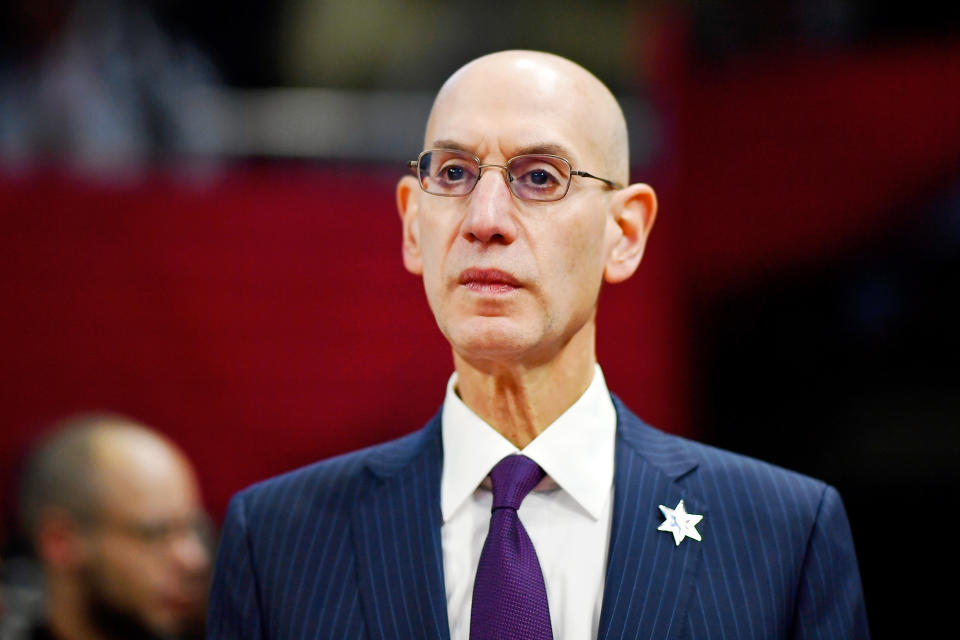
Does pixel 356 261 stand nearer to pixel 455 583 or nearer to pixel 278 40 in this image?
pixel 278 40

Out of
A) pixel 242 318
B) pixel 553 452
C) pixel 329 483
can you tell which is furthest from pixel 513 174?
pixel 242 318

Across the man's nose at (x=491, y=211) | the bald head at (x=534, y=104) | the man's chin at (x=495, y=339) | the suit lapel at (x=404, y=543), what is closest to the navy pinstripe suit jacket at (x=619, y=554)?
the suit lapel at (x=404, y=543)

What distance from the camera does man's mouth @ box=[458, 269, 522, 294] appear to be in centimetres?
165

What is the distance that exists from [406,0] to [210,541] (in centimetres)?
271

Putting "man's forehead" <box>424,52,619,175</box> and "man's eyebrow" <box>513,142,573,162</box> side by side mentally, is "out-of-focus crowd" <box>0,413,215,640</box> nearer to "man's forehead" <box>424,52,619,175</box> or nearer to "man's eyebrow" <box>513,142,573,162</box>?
"man's forehead" <box>424,52,619,175</box>

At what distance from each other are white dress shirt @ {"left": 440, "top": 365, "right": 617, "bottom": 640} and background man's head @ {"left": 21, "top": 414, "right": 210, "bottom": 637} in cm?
141

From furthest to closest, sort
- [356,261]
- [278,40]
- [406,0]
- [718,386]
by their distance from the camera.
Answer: [406,0], [278,40], [718,386], [356,261]

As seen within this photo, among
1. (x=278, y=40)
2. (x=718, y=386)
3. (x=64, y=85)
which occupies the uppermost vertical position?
(x=278, y=40)

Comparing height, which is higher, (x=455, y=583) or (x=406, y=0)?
(x=406, y=0)

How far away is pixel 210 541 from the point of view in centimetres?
301

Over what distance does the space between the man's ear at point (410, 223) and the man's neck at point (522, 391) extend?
0.57 ft

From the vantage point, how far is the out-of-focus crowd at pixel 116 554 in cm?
290

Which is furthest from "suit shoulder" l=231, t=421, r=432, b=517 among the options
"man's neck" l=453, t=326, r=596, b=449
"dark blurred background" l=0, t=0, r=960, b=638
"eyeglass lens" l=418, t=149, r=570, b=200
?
"dark blurred background" l=0, t=0, r=960, b=638

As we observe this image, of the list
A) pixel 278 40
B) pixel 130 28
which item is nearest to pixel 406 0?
pixel 278 40
